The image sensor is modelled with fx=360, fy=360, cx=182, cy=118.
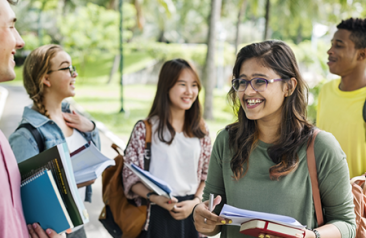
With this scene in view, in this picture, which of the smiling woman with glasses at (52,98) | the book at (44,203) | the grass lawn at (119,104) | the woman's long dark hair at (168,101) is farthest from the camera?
the grass lawn at (119,104)

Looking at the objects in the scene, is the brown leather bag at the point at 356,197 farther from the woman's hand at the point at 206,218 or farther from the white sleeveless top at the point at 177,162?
the white sleeveless top at the point at 177,162

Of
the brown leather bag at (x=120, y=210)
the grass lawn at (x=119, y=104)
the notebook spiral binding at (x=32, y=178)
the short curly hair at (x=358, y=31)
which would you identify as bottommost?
the grass lawn at (x=119, y=104)

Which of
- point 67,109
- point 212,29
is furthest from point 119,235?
point 212,29

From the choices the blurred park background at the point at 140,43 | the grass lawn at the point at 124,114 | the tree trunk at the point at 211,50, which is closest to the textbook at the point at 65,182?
the grass lawn at the point at 124,114

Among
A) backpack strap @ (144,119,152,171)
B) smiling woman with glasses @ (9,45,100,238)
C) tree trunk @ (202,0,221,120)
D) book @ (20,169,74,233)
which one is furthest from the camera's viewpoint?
tree trunk @ (202,0,221,120)

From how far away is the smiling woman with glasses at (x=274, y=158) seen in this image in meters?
1.87

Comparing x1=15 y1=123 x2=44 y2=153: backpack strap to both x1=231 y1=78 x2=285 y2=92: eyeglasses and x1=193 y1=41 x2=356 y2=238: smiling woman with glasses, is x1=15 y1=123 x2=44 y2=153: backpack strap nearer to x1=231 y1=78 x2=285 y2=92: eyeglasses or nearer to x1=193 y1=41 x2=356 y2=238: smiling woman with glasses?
x1=193 y1=41 x2=356 y2=238: smiling woman with glasses

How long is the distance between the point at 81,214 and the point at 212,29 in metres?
11.8

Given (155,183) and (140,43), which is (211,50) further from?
(140,43)

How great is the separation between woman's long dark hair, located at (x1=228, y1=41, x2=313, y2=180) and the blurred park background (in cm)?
1012

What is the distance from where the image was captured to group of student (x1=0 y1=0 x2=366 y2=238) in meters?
1.85

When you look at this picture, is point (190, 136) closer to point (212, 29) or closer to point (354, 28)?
point (354, 28)

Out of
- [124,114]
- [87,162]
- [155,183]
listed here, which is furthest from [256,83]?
[124,114]

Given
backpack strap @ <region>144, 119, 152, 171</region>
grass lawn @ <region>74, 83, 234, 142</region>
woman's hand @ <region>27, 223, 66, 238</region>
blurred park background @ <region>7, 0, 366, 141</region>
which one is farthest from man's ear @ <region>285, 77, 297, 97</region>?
blurred park background @ <region>7, 0, 366, 141</region>
